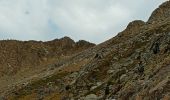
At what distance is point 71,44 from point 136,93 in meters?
153

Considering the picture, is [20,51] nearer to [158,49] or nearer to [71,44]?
[71,44]

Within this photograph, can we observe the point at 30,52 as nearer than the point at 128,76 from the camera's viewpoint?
No

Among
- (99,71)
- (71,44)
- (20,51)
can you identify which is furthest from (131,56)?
(71,44)

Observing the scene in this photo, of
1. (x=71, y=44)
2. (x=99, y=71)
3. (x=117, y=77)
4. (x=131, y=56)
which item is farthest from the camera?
(x=71, y=44)

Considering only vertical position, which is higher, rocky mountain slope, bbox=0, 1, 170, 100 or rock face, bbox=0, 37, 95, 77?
rock face, bbox=0, 37, 95, 77

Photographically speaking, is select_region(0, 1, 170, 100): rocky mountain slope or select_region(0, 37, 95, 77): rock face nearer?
select_region(0, 1, 170, 100): rocky mountain slope

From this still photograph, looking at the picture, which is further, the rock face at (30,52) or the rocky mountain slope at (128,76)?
the rock face at (30,52)

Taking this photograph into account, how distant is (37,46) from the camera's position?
170875 millimetres

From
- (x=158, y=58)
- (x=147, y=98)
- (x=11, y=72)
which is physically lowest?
(x=147, y=98)

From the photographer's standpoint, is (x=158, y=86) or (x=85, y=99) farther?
(x=85, y=99)

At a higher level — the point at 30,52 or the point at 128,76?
the point at 30,52

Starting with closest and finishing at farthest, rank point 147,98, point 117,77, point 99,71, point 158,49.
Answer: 1. point 147,98
2. point 158,49
3. point 117,77
4. point 99,71

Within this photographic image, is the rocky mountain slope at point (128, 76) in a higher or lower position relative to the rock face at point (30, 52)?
lower

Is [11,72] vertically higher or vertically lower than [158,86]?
higher
